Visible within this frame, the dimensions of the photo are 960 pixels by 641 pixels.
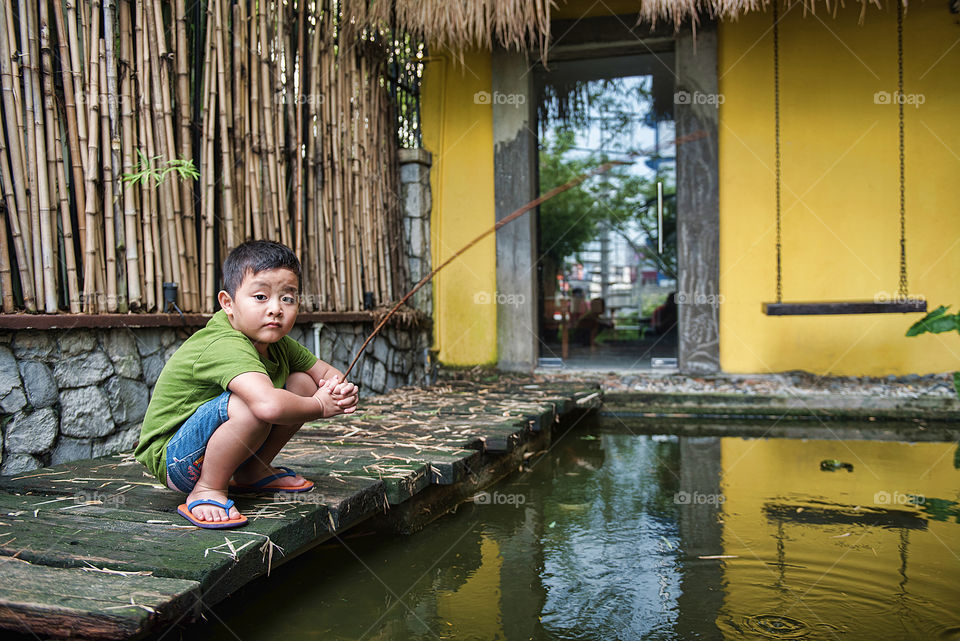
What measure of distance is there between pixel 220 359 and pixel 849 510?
7.53ft

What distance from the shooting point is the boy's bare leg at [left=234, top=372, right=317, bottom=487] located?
6.13ft

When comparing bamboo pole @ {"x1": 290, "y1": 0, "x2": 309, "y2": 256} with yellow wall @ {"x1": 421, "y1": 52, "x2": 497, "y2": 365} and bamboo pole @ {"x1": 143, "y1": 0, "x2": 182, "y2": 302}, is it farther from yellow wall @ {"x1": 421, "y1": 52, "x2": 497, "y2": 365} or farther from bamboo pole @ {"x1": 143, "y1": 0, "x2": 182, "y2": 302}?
yellow wall @ {"x1": 421, "y1": 52, "x2": 497, "y2": 365}

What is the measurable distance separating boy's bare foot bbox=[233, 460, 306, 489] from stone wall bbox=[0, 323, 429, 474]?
3.10 feet

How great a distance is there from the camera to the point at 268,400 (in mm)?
1548

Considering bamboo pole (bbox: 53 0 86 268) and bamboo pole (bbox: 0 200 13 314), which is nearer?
bamboo pole (bbox: 0 200 13 314)

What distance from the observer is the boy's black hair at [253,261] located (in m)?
1.71

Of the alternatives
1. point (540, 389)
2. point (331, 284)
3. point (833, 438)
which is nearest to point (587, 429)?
point (540, 389)

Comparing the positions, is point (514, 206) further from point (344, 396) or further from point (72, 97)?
point (344, 396)

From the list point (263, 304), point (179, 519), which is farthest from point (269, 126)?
point (179, 519)

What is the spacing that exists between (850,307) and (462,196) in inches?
116

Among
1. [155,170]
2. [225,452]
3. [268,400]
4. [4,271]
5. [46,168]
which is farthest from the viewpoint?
[155,170]

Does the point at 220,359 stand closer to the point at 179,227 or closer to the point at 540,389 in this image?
the point at 179,227

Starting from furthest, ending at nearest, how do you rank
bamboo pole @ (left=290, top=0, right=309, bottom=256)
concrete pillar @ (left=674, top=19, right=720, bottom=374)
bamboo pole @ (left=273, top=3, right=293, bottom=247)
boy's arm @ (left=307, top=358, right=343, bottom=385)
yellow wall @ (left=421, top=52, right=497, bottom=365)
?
yellow wall @ (left=421, top=52, right=497, bottom=365), concrete pillar @ (left=674, top=19, right=720, bottom=374), bamboo pole @ (left=290, top=0, right=309, bottom=256), bamboo pole @ (left=273, top=3, right=293, bottom=247), boy's arm @ (left=307, top=358, right=343, bottom=385)

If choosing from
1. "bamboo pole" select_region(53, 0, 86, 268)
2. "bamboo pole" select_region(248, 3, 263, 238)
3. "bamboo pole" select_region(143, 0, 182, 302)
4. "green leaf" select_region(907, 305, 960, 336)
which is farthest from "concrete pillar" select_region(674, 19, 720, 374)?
"bamboo pole" select_region(53, 0, 86, 268)
